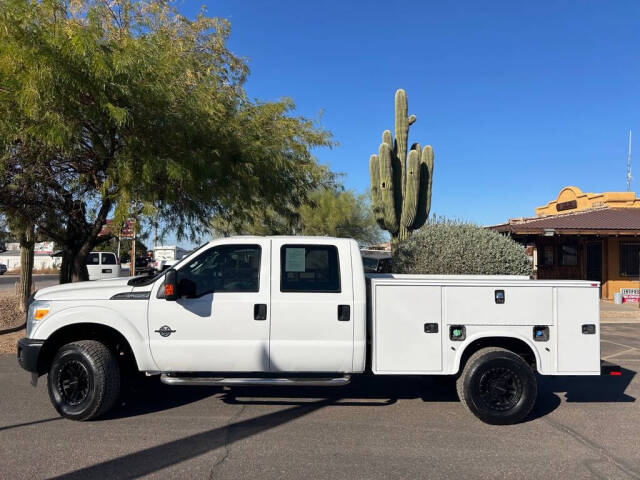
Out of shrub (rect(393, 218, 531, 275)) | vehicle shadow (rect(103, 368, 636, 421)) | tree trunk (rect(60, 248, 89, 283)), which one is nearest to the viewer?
vehicle shadow (rect(103, 368, 636, 421))

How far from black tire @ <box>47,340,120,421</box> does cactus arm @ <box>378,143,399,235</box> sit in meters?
14.2

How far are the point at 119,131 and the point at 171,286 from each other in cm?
341

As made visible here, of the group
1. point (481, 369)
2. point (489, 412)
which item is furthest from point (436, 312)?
point (489, 412)

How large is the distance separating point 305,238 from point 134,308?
1.96m

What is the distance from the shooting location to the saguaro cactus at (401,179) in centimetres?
1839

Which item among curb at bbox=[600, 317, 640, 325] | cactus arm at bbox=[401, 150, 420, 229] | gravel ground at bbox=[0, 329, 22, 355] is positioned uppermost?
cactus arm at bbox=[401, 150, 420, 229]

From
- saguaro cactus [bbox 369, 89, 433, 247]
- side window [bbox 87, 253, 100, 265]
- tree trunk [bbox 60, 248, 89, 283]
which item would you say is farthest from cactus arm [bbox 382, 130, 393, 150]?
side window [bbox 87, 253, 100, 265]

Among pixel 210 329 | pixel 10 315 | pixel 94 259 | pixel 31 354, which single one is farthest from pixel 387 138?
pixel 94 259

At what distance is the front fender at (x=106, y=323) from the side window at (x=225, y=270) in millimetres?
639

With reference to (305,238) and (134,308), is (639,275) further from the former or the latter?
(134,308)

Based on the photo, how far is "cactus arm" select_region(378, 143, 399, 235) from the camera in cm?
1819

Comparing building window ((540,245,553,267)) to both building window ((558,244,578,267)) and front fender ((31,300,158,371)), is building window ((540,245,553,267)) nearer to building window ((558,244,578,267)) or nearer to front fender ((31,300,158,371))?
building window ((558,244,578,267))

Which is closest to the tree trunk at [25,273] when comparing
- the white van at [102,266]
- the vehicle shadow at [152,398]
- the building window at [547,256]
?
the vehicle shadow at [152,398]

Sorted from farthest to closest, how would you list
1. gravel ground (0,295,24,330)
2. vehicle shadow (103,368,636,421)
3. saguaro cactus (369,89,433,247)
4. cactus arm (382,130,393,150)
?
cactus arm (382,130,393,150) → saguaro cactus (369,89,433,247) → gravel ground (0,295,24,330) → vehicle shadow (103,368,636,421)
